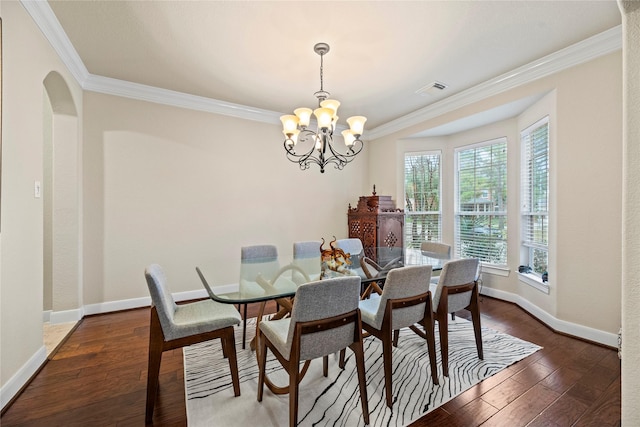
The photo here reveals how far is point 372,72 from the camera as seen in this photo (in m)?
3.14

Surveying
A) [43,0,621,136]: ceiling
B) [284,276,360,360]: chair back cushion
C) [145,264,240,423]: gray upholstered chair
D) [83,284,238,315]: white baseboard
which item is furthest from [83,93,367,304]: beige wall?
[284,276,360,360]: chair back cushion

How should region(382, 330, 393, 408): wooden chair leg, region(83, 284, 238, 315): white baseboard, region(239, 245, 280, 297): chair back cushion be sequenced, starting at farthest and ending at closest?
region(83, 284, 238, 315): white baseboard → region(239, 245, 280, 297): chair back cushion → region(382, 330, 393, 408): wooden chair leg

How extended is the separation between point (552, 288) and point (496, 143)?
81.2 inches

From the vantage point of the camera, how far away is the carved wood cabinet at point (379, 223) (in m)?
4.56

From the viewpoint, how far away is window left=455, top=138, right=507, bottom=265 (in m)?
4.00

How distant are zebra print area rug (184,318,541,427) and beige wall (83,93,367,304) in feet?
5.37

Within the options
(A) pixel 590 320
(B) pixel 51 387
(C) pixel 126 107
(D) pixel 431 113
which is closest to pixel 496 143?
(D) pixel 431 113

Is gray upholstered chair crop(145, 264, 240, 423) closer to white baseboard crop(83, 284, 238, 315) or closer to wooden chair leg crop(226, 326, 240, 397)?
wooden chair leg crop(226, 326, 240, 397)

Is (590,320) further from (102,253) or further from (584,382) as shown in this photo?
(102,253)

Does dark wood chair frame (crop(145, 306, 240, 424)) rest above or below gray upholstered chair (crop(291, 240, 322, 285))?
below

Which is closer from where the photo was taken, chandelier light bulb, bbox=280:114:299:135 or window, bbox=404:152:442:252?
chandelier light bulb, bbox=280:114:299:135

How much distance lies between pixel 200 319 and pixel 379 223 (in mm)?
3242

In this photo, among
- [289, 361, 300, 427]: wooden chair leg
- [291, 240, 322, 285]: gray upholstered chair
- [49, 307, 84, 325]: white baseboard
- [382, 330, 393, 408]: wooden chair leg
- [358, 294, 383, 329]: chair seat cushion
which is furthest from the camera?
[49, 307, 84, 325]: white baseboard

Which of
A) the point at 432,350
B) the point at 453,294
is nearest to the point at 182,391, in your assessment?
the point at 432,350
